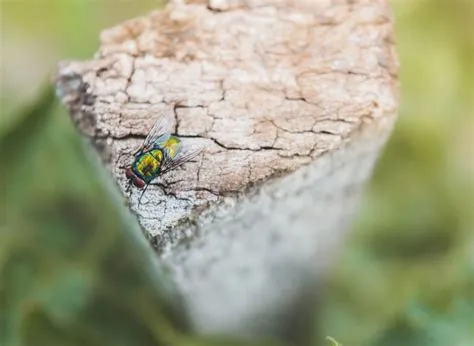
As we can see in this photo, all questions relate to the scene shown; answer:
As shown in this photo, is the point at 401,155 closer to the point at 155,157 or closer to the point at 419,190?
the point at 419,190

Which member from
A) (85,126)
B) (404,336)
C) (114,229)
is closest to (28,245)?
(114,229)

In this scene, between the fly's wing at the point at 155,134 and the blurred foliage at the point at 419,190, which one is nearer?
the fly's wing at the point at 155,134

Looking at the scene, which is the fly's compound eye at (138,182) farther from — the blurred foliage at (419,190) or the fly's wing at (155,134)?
the blurred foliage at (419,190)

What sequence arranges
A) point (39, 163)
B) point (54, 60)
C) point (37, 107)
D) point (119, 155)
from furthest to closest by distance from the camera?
point (54, 60) → point (39, 163) → point (37, 107) → point (119, 155)

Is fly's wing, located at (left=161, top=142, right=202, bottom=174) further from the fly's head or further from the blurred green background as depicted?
the blurred green background

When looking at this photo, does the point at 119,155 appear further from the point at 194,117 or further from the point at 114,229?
the point at 114,229

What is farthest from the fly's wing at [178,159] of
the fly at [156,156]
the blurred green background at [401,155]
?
the blurred green background at [401,155]

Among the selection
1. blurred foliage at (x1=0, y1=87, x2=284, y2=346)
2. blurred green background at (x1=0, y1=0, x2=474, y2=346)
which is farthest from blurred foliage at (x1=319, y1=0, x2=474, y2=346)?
blurred foliage at (x1=0, y1=87, x2=284, y2=346)

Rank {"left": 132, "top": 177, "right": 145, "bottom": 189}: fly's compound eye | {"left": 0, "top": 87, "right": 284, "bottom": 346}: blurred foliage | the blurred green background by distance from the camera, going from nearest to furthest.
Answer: {"left": 132, "top": 177, "right": 145, "bottom": 189}: fly's compound eye
{"left": 0, "top": 87, "right": 284, "bottom": 346}: blurred foliage
the blurred green background
